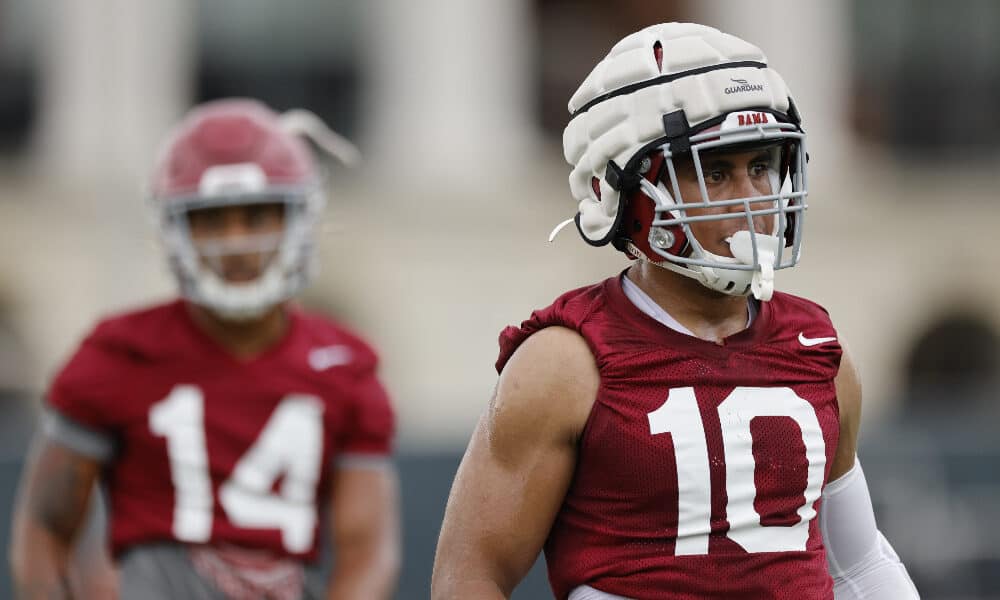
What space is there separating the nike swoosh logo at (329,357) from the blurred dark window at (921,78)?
489 inches

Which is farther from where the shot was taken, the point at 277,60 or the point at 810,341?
the point at 277,60

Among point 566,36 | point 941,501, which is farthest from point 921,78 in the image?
point 941,501

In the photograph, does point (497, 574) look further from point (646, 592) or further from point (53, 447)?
point (53, 447)

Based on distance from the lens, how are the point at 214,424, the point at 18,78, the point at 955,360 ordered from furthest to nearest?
the point at 955,360 → the point at 18,78 → the point at 214,424

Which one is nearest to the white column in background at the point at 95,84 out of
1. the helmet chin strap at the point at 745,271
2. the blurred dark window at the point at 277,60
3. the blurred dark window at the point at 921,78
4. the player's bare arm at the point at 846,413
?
the blurred dark window at the point at 277,60

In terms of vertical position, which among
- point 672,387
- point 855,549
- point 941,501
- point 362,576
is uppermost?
point 672,387

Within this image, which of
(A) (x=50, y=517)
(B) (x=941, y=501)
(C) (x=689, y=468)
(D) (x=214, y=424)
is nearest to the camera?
(C) (x=689, y=468)

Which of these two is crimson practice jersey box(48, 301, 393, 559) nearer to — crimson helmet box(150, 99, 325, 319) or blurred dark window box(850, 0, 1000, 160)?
crimson helmet box(150, 99, 325, 319)

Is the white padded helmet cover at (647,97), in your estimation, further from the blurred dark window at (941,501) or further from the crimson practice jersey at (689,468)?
the blurred dark window at (941,501)

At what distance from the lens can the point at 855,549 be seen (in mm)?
3318

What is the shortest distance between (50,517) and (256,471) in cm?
50

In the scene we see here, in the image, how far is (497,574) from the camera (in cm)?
304

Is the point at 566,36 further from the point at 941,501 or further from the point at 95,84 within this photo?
the point at 941,501

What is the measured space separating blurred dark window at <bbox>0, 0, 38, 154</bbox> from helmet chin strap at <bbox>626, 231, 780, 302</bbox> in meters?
13.3
